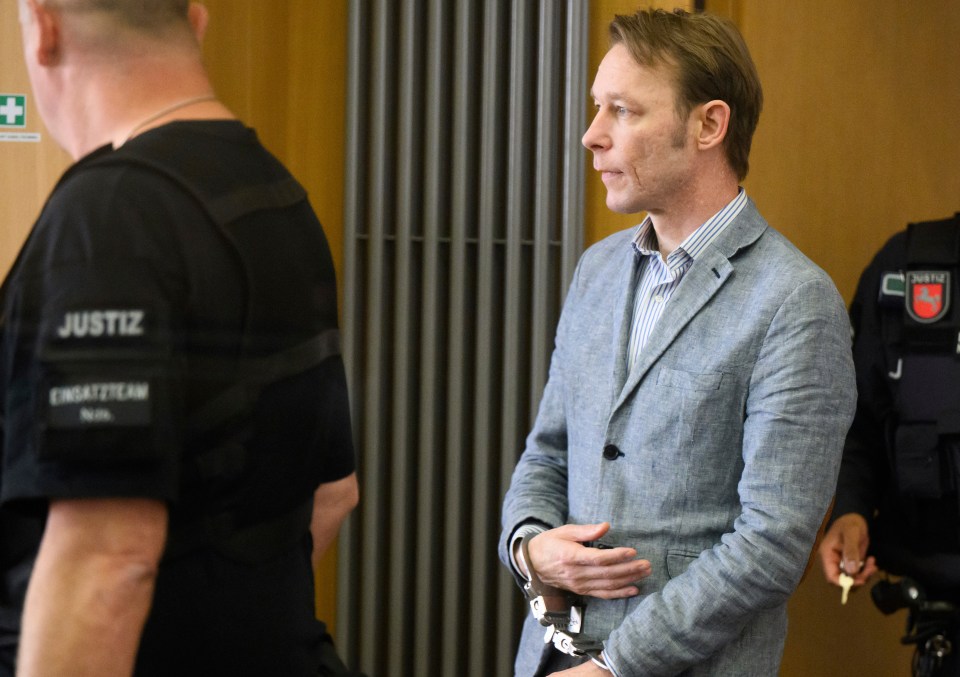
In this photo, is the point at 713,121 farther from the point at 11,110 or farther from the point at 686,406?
the point at 11,110

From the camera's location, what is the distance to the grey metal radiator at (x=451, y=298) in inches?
103

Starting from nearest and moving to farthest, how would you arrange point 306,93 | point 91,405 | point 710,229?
point 91,405
point 710,229
point 306,93

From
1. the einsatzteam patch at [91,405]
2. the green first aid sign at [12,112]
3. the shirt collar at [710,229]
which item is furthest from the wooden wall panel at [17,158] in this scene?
the shirt collar at [710,229]

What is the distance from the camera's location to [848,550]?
2547 millimetres

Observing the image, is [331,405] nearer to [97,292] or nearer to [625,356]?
[97,292]

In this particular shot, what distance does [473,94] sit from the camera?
266 cm

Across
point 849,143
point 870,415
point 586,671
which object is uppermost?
point 849,143

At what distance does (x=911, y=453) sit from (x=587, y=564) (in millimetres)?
1175

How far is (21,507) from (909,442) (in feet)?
6.86

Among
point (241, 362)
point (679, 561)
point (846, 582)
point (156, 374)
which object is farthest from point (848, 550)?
point (156, 374)

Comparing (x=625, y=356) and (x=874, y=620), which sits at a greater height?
(x=625, y=356)

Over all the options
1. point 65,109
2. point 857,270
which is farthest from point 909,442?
point 65,109

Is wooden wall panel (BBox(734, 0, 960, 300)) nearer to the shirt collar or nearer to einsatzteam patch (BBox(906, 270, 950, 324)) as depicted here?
einsatzteam patch (BBox(906, 270, 950, 324))

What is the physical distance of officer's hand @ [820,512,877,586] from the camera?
2.53 metres
